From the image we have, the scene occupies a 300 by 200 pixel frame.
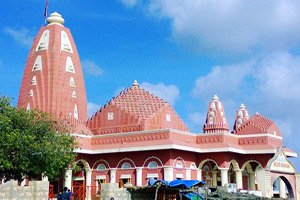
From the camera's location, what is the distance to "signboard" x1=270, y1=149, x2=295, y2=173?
32.4 m

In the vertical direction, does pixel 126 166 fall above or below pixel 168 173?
above

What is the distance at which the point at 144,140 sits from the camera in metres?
33.6

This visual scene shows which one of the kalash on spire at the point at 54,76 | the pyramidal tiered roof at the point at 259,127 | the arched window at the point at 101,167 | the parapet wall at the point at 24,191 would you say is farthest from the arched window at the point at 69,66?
the parapet wall at the point at 24,191

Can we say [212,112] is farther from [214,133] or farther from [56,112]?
[56,112]

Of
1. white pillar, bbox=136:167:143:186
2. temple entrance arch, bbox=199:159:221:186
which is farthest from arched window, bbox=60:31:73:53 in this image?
temple entrance arch, bbox=199:159:221:186

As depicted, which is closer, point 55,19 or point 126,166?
point 126,166

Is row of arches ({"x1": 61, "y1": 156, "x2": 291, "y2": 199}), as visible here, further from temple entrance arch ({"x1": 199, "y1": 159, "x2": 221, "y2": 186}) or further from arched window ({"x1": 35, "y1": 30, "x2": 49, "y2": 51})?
Answer: arched window ({"x1": 35, "y1": 30, "x2": 49, "y2": 51})

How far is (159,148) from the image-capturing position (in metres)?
32.4

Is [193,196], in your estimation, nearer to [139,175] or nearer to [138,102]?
[139,175]

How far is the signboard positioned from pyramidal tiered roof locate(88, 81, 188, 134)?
799 centimetres

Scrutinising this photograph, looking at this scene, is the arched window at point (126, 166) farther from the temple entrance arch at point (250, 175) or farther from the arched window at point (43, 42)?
the arched window at point (43, 42)

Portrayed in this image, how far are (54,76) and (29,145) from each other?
42.9 feet

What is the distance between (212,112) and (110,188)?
55.4ft

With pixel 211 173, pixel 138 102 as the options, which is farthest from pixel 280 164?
pixel 138 102
